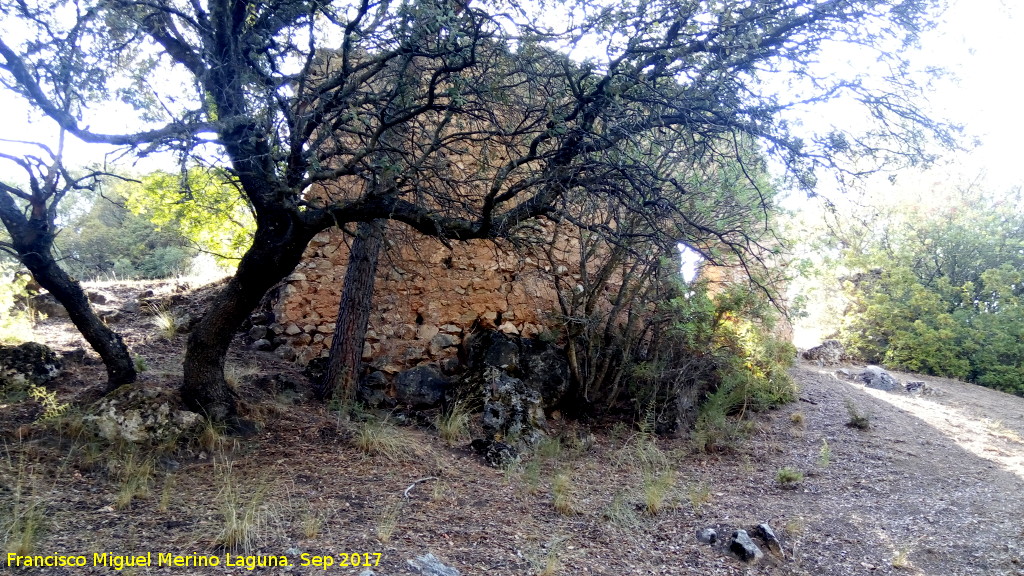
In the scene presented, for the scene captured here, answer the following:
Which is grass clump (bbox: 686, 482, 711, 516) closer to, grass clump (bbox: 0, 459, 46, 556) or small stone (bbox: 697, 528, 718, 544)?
small stone (bbox: 697, 528, 718, 544)

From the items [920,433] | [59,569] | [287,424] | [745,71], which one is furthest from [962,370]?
[59,569]

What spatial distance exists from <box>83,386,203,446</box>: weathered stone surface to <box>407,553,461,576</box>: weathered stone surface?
7.97 ft

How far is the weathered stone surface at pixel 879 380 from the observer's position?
996 centimetres

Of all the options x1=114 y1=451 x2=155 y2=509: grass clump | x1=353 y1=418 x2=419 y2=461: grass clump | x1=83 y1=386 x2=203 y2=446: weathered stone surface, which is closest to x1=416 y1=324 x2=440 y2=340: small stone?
x1=353 y1=418 x2=419 y2=461: grass clump

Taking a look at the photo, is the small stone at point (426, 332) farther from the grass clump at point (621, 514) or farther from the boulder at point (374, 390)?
the grass clump at point (621, 514)

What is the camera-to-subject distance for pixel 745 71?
4305 mm

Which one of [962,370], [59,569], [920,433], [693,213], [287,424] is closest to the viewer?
[59,569]

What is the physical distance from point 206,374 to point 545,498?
2954mm

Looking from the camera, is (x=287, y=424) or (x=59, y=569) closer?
(x=59, y=569)

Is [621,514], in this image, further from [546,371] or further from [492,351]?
[492,351]

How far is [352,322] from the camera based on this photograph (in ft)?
22.3

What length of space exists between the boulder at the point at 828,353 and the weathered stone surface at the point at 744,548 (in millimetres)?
8401

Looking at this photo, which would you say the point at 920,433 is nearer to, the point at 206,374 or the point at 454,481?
the point at 454,481

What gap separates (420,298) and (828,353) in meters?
8.26
